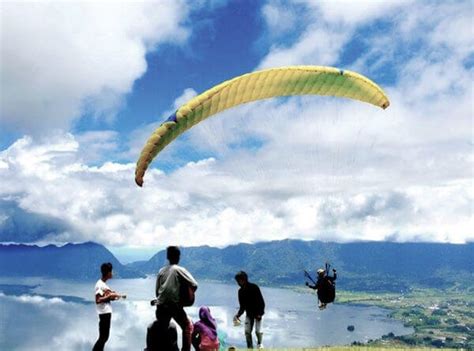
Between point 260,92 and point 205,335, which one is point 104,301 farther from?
point 260,92

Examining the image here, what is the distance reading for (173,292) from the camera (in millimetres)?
8180

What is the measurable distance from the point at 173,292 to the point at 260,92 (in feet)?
24.0

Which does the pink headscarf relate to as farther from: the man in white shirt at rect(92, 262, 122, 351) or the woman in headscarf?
the man in white shirt at rect(92, 262, 122, 351)

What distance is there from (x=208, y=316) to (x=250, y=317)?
2.02m

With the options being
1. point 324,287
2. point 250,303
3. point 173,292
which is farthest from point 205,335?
point 324,287

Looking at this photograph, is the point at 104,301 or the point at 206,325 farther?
the point at 206,325

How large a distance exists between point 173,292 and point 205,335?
2700 millimetres

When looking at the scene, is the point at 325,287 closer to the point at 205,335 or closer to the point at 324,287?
the point at 324,287

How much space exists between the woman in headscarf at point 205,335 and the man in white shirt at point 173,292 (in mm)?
2038

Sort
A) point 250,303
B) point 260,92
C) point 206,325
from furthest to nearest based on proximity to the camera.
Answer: point 260,92
point 250,303
point 206,325

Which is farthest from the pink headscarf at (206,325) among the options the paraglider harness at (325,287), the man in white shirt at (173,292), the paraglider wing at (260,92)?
the paraglider harness at (325,287)

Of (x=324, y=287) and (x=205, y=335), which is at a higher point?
(x=324, y=287)

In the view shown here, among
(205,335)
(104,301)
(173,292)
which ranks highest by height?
(173,292)

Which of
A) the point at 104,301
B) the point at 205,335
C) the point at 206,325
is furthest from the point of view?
the point at 206,325
